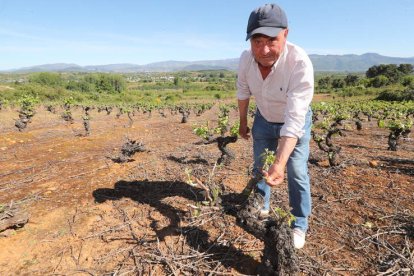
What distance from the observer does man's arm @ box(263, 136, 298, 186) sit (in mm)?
2916

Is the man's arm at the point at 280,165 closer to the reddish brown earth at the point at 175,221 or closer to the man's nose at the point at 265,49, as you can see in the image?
the man's nose at the point at 265,49

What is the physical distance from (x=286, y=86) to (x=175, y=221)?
9.69 ft

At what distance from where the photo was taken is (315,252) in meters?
4.05

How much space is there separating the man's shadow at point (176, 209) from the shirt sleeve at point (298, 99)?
128cm

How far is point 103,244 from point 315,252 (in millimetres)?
3122

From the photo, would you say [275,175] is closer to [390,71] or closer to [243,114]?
[243,114]

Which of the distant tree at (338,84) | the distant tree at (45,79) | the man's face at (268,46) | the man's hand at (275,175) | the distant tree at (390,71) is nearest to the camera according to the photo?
the man's hand at (275,175)

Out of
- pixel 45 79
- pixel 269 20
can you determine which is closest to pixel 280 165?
pixel 269 20

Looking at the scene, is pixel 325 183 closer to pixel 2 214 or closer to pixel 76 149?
pixel 2 214

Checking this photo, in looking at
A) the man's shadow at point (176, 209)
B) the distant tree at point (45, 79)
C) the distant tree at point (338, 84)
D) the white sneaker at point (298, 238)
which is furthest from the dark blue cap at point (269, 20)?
the distant tree at point (45, 79)

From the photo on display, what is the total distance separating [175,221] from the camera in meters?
4.99

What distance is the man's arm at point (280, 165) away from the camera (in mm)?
2916

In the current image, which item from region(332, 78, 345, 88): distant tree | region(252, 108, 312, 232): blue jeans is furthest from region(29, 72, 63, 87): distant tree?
region(252, 108, 312, 232): blue jeans

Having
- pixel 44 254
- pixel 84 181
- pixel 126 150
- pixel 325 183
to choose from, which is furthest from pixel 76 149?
pixel 325 183
